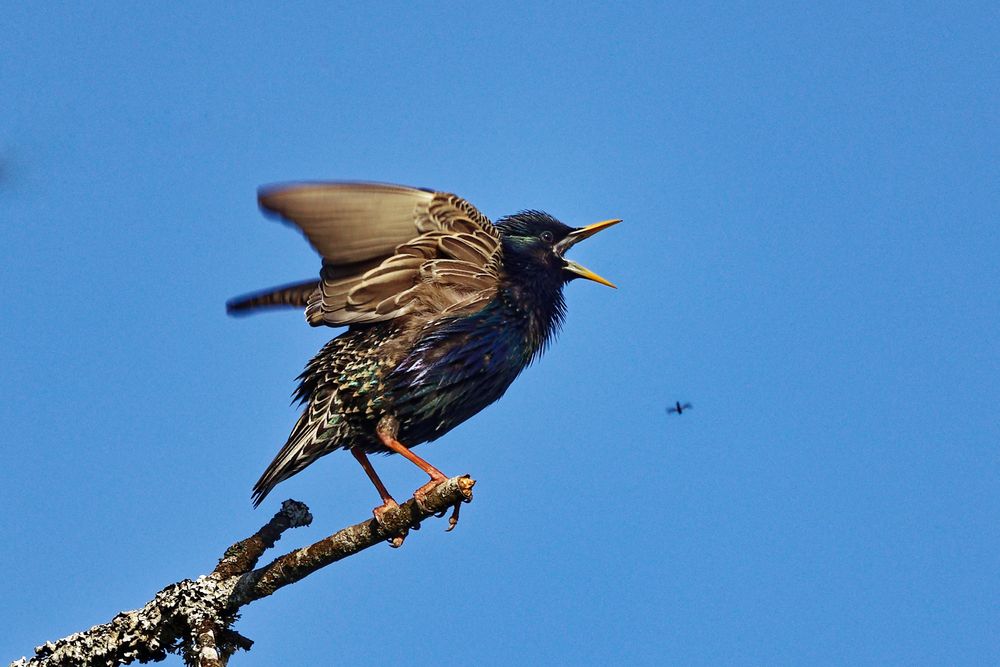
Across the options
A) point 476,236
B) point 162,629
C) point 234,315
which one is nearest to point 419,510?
point 162,629

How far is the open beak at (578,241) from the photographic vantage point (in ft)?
31.8

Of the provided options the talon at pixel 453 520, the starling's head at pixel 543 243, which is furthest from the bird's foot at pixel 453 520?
the starling's head at pixel 543 243

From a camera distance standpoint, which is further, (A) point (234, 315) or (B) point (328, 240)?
(A) point (234, 315)

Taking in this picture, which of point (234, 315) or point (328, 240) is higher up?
point (234, 315)

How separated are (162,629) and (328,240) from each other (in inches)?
111

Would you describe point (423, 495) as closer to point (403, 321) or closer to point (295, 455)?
point (295, 455)

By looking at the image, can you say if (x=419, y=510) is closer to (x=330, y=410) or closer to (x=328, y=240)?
(x=330, y=410)

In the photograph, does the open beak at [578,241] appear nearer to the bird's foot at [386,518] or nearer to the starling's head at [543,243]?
the starling's head at [543,243]

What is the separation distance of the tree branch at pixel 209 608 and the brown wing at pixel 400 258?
7.13 feet

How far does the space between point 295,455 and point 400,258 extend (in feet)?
5.05

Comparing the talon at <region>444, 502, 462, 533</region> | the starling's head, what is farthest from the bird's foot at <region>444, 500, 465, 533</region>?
the starling's head

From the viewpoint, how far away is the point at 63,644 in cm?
661

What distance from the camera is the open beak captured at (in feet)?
31.8

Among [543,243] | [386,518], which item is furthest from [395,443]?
[543,243]
